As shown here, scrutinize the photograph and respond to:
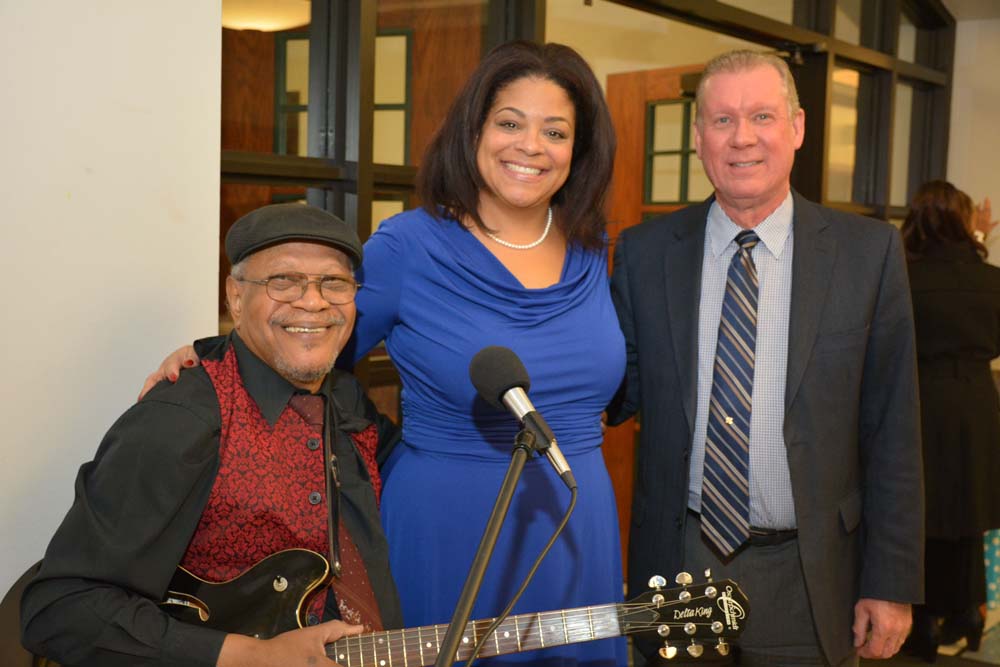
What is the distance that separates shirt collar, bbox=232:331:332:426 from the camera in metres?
1.69

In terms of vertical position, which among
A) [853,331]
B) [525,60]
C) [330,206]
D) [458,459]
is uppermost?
[525,60]

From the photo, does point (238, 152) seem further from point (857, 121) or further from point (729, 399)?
point (857, 121)

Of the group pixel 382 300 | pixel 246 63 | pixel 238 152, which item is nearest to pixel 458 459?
pixel 382 300

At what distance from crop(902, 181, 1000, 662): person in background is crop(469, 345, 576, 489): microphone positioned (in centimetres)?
341

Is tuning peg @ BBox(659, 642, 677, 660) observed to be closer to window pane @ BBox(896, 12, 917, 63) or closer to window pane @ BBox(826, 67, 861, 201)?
window pane @ BBox(826, 67, 861, 201)

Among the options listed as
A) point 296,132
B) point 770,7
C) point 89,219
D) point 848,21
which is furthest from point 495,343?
point 848,21

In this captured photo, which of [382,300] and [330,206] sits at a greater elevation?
[330,206]

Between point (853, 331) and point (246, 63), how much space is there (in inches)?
66.2

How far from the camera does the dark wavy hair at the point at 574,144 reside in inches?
84.8

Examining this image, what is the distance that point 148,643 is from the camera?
1.51 m

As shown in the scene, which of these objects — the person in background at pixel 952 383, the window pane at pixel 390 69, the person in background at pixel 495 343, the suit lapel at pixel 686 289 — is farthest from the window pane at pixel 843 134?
the person in background at pixel 495 343

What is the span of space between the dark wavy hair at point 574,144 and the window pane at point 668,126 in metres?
3.14

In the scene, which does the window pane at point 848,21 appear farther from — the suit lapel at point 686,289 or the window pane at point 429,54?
the suit lapel at point 686,289

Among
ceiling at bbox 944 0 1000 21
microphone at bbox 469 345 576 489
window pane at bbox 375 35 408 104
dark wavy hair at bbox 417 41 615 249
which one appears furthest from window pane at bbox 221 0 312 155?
ceiling at bbox 944 0 1000 21
